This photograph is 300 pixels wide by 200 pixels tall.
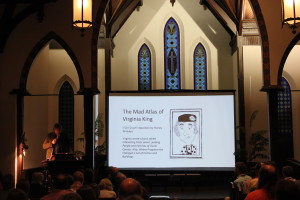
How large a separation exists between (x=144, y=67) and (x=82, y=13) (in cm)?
804

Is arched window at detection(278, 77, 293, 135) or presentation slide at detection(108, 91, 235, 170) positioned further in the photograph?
arched window at detection(278, 77, 293, 135)

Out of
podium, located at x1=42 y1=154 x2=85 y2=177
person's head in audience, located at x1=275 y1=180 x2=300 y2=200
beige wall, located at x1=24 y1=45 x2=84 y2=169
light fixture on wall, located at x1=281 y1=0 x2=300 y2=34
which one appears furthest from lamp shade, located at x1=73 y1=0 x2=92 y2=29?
person's head in audience, located at x1=275 y1=180 x2=300 y2=200

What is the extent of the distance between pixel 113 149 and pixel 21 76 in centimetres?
269

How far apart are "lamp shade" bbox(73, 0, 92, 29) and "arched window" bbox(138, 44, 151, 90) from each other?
7.83 m

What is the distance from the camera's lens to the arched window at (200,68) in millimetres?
16328

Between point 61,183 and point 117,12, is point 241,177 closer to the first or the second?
point 61,183

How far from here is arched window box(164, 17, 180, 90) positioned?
16.4 m

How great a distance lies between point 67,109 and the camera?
50.3 feet

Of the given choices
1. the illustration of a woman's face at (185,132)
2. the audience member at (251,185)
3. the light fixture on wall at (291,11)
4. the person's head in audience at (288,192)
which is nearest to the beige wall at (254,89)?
the illustration of a woman's face at (185,132)

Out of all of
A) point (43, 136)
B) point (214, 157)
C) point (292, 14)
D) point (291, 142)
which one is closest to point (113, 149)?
point (214, 157)

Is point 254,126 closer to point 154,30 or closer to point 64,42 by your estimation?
point 154,30

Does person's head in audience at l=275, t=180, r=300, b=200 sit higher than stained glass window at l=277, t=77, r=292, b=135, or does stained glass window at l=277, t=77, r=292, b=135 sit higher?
stained glass window at l=277, t=77, r=292, b=135

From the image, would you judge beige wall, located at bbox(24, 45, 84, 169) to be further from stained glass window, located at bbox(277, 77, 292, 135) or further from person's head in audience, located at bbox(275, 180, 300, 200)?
person's head in audience, located at bbox(275, 180, 300, 200)

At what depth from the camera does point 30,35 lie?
1041 cm
